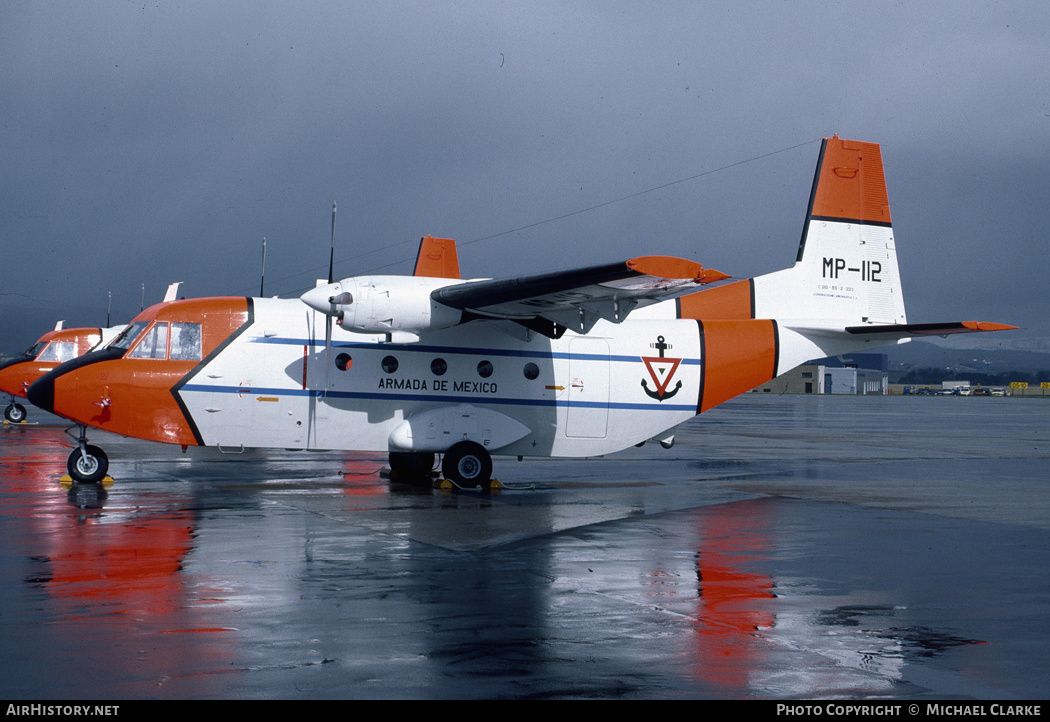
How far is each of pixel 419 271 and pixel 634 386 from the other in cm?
1428

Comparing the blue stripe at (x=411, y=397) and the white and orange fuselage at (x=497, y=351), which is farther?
the blue stripe at (x=411, y=397)

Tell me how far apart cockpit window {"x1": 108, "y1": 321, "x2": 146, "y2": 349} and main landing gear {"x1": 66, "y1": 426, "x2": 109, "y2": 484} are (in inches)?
58.5

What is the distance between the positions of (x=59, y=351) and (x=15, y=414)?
6.94 metres

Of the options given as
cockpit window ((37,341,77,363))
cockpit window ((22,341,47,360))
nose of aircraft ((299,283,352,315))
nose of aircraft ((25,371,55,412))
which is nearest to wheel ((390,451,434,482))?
nose of aircraft ((299,283,352,315))

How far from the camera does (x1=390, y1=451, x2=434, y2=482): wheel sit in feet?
60.1

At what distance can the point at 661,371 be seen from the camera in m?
18.1

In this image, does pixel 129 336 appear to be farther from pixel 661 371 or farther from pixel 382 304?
pixel 661 371

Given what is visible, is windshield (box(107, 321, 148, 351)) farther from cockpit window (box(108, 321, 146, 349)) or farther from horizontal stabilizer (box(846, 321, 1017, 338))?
horizontal stabilizer (box(846, 321, 1017, 338))

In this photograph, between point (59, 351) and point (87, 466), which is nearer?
point (87, 466)

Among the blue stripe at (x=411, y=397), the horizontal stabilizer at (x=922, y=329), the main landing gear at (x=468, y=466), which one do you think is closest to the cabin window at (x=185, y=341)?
the blue stripe at (x=411, y=397)

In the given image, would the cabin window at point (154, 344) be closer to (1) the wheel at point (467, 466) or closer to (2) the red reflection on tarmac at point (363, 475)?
(2) the red reflection on tarmac at point (363, 475)

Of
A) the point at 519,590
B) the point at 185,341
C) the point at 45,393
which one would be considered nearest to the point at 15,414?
the point at 45,393

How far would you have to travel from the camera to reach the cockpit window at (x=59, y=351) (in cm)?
3192

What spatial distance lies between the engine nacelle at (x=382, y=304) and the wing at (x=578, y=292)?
0.24 m
